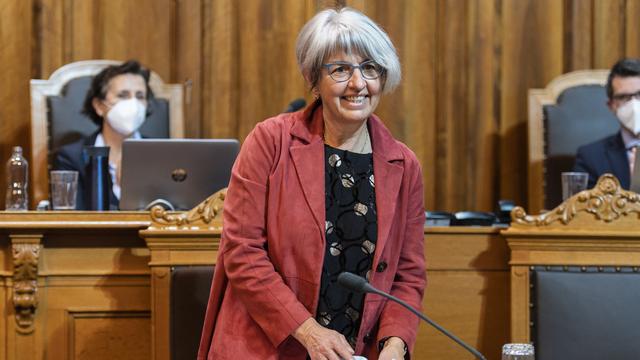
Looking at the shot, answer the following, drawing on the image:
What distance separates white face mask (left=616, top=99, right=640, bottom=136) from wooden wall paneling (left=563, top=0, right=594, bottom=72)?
628mm

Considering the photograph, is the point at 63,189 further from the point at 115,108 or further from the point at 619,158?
the point at 619,158

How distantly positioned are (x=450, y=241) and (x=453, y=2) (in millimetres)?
2255

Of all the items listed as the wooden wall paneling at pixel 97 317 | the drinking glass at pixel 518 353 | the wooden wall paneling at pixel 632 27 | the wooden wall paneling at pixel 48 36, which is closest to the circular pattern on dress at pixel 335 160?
the drinking glass at pixel 518 353

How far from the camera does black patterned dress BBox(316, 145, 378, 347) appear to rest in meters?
2.06

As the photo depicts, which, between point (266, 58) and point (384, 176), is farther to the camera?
point (266, 58)

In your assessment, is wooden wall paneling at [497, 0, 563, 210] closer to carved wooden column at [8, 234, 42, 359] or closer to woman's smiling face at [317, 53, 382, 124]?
carved wooden column at [8, 234, 42, 359]

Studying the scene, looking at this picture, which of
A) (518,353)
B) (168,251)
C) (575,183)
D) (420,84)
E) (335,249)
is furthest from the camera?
(420,84)

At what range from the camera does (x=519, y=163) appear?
490 cm

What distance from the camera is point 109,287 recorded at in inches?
113

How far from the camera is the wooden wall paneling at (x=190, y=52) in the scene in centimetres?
480

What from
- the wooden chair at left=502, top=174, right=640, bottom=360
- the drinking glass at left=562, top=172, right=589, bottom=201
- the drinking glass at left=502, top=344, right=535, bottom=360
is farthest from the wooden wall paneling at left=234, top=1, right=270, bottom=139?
the drinking glass at left=502, top=344, right=535, bottom=360

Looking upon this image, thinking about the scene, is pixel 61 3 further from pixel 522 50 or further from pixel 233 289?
pixel 233 289

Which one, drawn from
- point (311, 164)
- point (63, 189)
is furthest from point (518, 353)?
point (63, 189)

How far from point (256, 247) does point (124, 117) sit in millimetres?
2414
